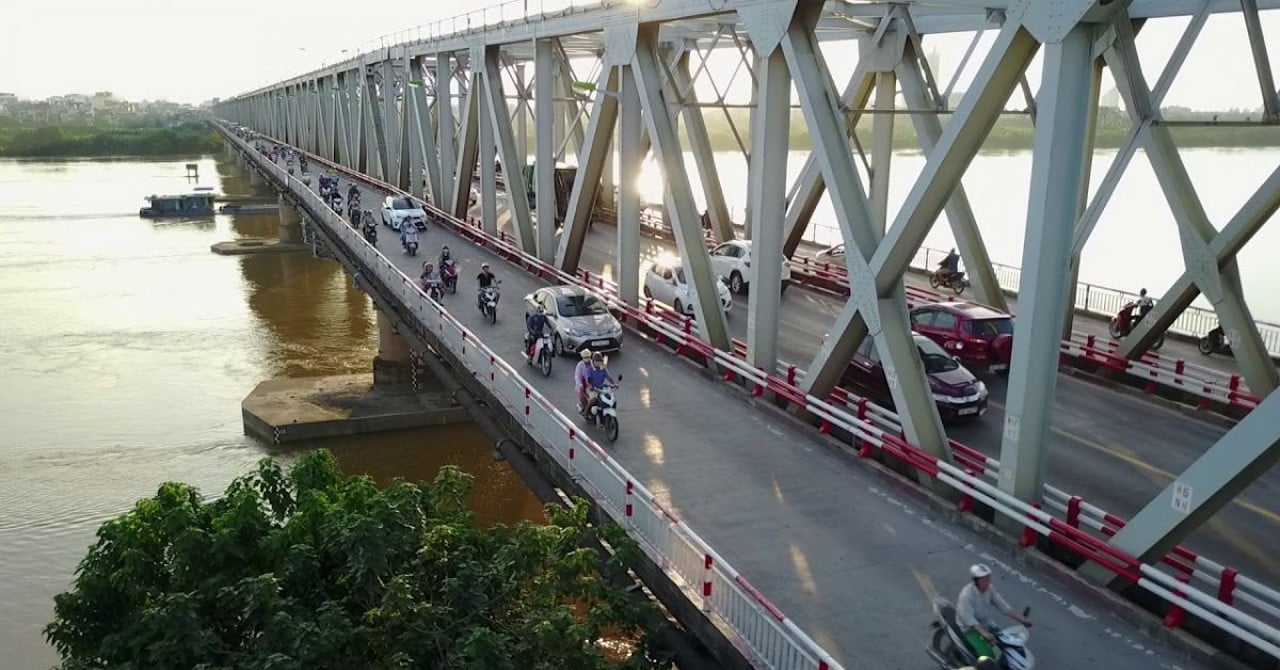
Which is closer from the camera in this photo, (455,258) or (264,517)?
(264,517)

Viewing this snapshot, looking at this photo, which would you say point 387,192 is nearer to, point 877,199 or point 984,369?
point 877,199

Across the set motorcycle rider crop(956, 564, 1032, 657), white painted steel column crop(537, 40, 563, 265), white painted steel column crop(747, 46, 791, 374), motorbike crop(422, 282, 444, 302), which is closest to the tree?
motorcycle rider crop(956, 564, 1032, 657)

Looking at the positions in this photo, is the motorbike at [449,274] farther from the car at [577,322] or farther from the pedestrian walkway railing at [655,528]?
the pedestrian walkway railing at [655,528]

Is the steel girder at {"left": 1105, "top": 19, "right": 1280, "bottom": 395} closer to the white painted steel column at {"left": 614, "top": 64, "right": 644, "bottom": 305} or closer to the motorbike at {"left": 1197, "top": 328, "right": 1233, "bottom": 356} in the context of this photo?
the motorbike at {"left": 1197, "top": 328, "right": 1233, "bottom": 356}

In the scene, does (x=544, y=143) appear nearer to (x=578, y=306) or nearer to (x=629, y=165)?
(x=629, y=165)

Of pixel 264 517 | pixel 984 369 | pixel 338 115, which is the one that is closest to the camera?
pixel 264 517

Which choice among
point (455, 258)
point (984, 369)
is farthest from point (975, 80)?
point (455, 258)
